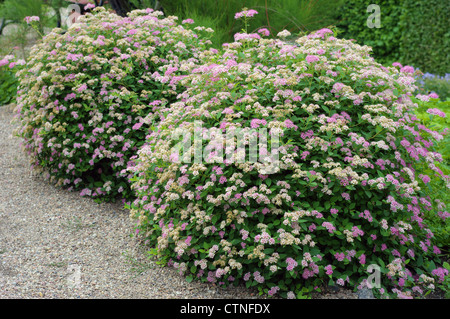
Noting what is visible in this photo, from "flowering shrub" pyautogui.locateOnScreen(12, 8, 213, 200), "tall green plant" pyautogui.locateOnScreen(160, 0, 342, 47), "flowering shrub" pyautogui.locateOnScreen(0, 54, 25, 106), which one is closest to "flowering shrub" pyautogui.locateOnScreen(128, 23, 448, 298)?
"flowering shrub" pyautogui.locateOnScreen(12, 8, 213, 200)

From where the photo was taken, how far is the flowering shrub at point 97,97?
3.84 meters

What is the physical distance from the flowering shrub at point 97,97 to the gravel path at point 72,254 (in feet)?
0.77

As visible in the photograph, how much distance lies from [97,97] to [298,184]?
207 cm

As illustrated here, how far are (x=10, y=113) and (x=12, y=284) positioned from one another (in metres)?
4.45

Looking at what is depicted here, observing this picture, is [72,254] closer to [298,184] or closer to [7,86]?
[298,184]

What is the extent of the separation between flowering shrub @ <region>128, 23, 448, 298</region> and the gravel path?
0.16 m

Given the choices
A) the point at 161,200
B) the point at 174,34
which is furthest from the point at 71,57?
the point at 161,200

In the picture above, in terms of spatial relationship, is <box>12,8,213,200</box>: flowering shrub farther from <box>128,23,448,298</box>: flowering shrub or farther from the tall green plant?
the tall green plant

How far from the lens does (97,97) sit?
154 inches

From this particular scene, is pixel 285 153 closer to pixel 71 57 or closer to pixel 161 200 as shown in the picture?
pixel 161 200

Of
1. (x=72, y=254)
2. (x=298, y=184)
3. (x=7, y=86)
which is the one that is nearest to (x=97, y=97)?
(x=72, y=254)

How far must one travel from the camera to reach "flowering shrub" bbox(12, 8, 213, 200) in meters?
3.84

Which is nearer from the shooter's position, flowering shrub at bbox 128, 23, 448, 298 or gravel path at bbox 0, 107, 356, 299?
flowering shrub at bbox 128, 23, 448, 298
